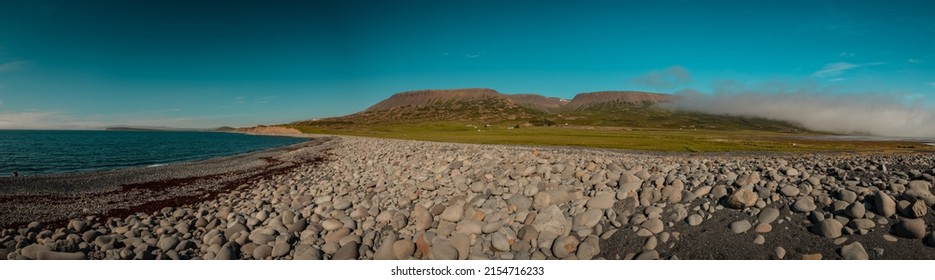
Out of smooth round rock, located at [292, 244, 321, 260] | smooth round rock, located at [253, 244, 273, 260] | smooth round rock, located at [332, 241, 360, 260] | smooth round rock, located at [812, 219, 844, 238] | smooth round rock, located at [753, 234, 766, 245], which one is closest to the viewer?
smooth round rock, located at [812, 219, 844, 238]

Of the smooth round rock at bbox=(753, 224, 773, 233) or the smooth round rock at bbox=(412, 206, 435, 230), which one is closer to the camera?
the smooth round rock at bbox=(753, 224, 773, 233)

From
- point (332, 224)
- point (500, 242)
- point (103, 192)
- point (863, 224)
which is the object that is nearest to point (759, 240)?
point (863, 224)

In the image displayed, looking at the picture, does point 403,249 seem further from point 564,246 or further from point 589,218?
point 589,218

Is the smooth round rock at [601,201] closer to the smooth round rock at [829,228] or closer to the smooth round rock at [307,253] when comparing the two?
the smooth round rock at [829,228]

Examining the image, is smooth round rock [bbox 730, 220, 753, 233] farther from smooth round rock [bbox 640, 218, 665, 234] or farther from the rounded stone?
the rounded stone

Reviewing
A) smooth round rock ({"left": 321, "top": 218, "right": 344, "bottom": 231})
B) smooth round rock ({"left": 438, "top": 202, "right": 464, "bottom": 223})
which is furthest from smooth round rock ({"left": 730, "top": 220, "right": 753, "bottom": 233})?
smooth round rock ({"left": 321, "top": 218, "right": 344, "bottom": 231})

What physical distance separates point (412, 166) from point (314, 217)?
854 cm

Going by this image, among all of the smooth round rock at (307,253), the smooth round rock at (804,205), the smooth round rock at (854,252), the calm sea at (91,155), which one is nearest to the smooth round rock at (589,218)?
the smooth round rock at (804,205)

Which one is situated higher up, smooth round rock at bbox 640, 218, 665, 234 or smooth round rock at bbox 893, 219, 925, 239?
smooth round rock at bbox 893, 219, 925, 239

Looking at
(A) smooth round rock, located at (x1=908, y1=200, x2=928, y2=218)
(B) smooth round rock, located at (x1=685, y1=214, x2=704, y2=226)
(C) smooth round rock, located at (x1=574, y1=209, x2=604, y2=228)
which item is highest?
(A) smooth round rock, located at (x1=908, y1=200, x2=928, y2=218)

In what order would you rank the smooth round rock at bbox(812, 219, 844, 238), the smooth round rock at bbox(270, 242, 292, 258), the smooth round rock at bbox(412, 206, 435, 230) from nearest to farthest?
1. the smooth round rock at bbox(812, 219, 844, 238)
2. the smooth round rock at bbox(270, 242, 292, 258)
3. the smooth round rock at bbox(412, 206, 435, 230)

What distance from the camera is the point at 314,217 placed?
12.4 metres

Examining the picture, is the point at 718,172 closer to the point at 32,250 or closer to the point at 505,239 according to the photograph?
the point at 505,239
